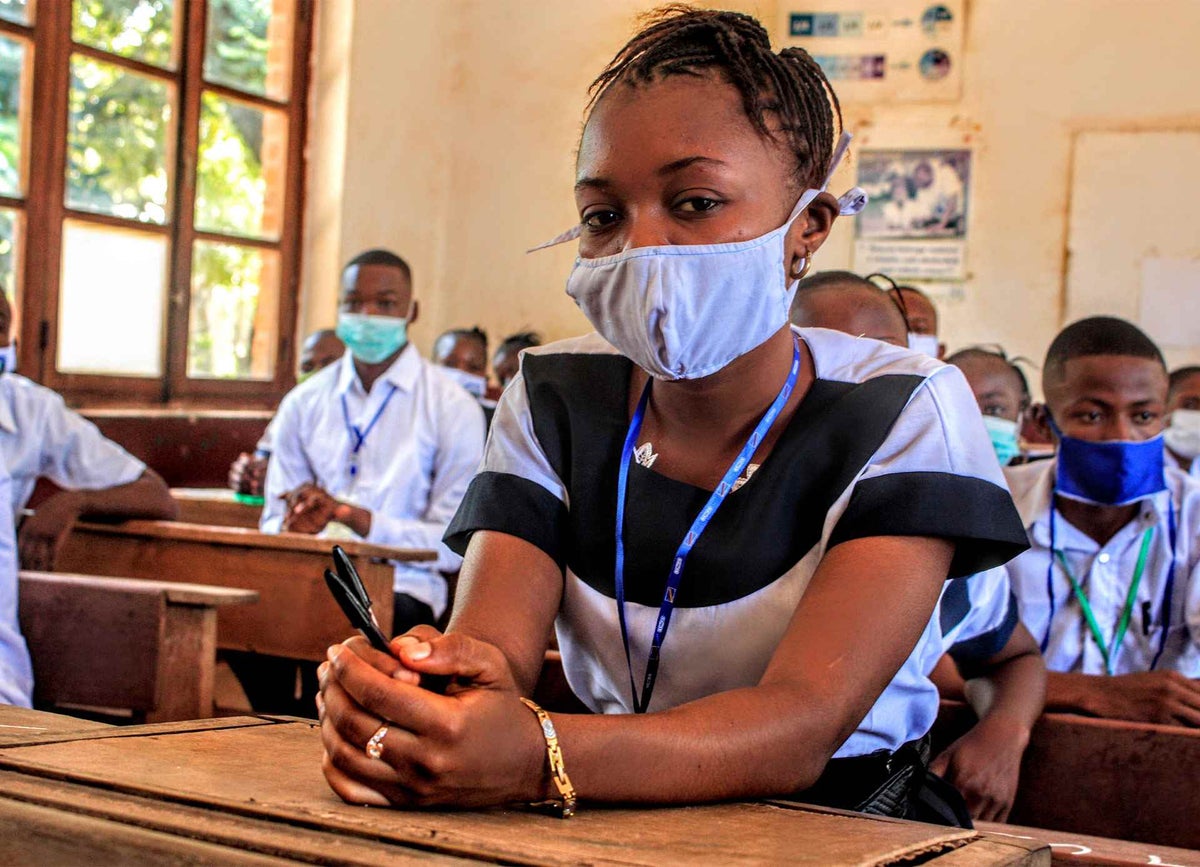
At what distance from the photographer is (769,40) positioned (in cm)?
136

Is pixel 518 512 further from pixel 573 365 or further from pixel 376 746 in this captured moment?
pixel 376 746

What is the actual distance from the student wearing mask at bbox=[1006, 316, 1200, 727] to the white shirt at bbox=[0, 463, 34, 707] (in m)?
1.80

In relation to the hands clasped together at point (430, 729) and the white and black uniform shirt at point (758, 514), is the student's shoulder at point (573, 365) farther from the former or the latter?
the hands clasped together at point (430, 729)

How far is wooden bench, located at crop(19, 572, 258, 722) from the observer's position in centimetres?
260

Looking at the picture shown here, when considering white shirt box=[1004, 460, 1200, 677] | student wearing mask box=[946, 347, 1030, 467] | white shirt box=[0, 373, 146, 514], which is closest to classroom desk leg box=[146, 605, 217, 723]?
white shirt box=[0, 373, 146, 514]

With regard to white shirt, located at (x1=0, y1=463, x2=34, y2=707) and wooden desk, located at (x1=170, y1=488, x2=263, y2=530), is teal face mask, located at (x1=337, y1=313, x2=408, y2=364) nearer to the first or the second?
wooden desk, located at (x1=170, y1=488, x2=263, y2=530)

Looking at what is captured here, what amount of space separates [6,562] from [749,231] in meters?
1.79

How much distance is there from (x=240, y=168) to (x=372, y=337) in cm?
246

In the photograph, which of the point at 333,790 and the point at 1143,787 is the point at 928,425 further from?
the point at 1143,787

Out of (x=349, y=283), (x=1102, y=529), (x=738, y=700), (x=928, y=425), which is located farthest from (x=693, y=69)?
(x=349, y=283)

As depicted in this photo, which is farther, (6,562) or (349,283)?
(349,283)

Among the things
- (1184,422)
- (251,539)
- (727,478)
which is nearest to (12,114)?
(251,539)

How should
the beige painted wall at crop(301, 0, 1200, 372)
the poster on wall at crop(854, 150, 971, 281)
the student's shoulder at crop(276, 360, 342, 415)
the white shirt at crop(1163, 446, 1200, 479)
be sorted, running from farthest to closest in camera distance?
the poster on wall at crop(854, 150, 971, 281) → the beige painted wall at crop(301, 0, 1200, 372) → the student's shoulder at crop(276, 360, 342, 415) → the white shirt at crop(1163, 446, 1200, 479)

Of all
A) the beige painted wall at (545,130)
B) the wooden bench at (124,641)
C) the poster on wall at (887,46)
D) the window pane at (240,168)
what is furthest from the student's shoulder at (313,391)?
the poster on wall at (887,46)
